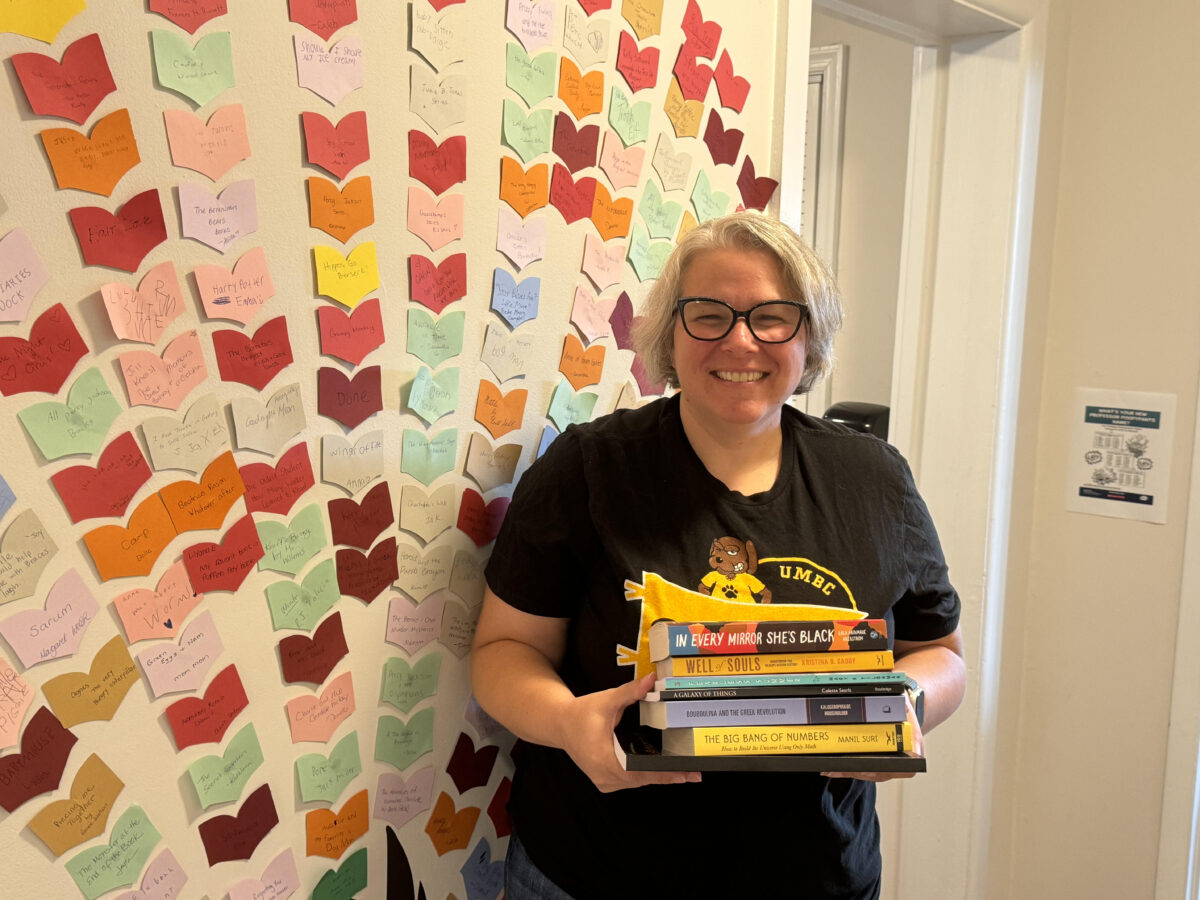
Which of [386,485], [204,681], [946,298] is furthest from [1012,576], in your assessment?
[204,681]

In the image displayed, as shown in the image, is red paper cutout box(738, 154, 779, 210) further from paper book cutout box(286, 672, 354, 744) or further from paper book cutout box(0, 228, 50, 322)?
paper book cutout box(0, 228, 50, 322)

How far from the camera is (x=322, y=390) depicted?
1.11 m

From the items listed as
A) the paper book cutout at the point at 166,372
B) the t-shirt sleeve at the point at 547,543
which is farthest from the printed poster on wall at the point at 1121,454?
the paper book cutout at the point at 166,372

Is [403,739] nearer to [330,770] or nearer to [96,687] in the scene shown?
[330,770]

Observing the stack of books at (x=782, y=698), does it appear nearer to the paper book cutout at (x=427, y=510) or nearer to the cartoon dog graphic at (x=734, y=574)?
the cartoon dog graphic at (x=734, y=574)

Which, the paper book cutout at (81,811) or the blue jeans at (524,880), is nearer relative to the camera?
the paper book cutout at (81,811)

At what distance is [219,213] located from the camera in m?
0.99

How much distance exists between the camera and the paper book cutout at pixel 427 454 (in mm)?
1219

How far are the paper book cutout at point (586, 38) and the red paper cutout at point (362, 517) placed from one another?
593 mm

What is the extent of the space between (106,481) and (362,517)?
30cm

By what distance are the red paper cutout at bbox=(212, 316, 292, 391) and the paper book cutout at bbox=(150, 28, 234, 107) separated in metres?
0.21

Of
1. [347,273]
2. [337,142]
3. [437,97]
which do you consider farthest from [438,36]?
[347,273]

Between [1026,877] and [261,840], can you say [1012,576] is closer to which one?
[1026,877]

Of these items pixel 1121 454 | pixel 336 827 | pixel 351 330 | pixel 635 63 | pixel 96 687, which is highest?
pixel 635 63
